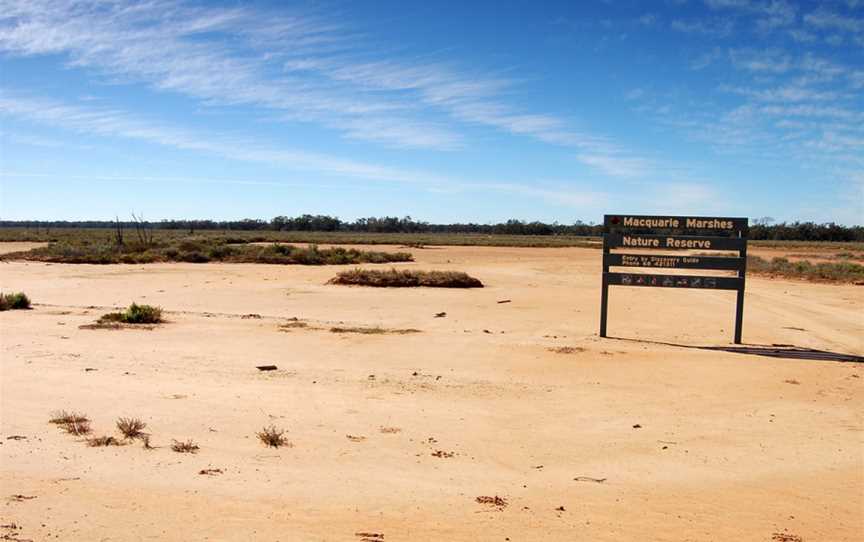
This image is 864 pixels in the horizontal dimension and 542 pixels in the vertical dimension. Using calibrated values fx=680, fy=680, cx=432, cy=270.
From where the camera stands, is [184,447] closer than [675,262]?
Yes

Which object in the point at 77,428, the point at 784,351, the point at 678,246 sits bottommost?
the point at 77,428

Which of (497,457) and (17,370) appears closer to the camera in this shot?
(497,457)

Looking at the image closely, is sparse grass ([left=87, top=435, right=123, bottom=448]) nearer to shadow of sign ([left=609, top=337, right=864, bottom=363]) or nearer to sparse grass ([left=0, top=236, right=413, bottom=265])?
shadow of sign ([left=609, top=337, right=864, bottom=363])

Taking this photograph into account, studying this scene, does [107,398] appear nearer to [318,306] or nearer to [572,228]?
[318,306]

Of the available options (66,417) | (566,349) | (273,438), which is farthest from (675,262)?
(66,417)

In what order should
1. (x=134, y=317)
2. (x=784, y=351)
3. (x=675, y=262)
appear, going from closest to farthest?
(x=784, y=351) → (x=675, y=262) → (x=134, y=317)

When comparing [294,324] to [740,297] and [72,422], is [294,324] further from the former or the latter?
[740,297]

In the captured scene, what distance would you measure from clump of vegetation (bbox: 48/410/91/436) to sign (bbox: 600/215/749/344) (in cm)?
917

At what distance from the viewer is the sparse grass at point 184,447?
6111mm

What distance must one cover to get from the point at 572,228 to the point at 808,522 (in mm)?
160660

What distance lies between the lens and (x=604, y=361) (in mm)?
10758

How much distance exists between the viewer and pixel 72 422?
6.82m

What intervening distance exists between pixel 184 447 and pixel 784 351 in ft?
33.5

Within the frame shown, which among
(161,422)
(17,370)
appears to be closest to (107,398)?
(161,422)
